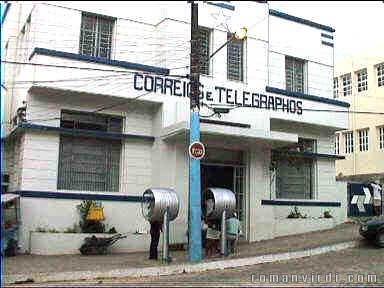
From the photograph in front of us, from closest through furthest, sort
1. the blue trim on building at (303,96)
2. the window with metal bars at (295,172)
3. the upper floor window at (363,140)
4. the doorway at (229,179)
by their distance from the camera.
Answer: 1. the doorway at (229,179)
2. the blue trim on building at (303,96)
3. the window with metal bars at (295,172)
4. the upper floor window at (363,140)

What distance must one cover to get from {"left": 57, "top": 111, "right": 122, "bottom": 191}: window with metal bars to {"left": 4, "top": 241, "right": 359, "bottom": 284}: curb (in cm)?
524

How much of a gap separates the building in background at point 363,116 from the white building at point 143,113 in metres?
9.21

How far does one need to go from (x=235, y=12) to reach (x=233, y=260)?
982cm

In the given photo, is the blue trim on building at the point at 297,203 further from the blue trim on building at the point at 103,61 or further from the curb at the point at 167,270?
the blue trim on building at the point at 103,61

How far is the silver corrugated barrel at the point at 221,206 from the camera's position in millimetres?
14945

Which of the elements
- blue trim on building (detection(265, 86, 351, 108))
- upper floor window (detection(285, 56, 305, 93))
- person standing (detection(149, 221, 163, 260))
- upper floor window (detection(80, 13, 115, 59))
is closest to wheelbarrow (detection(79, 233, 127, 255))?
person standing (detection(149, 221, 163, 260))

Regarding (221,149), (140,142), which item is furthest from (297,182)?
(140,142)

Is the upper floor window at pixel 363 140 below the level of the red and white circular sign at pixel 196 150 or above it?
above

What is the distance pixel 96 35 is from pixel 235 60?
5114mm

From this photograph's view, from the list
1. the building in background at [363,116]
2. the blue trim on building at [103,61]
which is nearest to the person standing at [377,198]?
the building in background at [363,116]

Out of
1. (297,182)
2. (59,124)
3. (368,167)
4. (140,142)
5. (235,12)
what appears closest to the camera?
(59,124)

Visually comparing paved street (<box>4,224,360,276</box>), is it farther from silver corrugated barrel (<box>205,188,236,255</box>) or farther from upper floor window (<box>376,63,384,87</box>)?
upper floor window (<box>376,63,384,87</box>)

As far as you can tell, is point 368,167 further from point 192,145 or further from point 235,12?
point 192,145

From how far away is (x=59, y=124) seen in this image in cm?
1695
